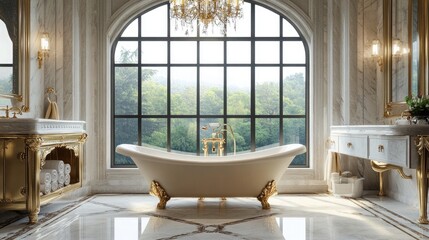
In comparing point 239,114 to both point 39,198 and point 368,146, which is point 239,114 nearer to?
point 368,146

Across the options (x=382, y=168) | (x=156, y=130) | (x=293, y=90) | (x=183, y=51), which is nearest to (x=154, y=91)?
(x=156, y=130)

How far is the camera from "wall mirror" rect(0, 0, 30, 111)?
13.4 feet

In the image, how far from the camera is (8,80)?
13.6 feet

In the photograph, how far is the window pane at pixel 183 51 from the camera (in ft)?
18.8

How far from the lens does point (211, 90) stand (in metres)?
5.72

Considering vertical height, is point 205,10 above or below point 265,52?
above

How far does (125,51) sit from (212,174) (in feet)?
7.42

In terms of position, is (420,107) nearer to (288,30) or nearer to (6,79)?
(288,30)

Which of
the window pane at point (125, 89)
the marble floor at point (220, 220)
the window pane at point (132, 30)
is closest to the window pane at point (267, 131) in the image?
the marble floor at point (220, 220)

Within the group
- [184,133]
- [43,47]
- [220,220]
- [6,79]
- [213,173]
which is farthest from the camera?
[184,133]

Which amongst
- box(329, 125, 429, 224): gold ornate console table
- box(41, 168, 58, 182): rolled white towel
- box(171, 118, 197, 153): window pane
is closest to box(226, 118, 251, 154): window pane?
box(171, 118, 197, 153): window pane

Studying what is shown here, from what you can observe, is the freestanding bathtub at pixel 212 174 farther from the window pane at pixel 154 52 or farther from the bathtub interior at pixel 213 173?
the window pane at pixel 154 52

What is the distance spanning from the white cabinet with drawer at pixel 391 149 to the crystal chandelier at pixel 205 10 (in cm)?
164

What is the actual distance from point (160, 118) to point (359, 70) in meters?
2.33
